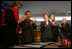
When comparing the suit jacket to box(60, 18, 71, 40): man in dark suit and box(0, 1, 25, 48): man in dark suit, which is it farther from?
box(60, 18, 71, 40): man in dark suit

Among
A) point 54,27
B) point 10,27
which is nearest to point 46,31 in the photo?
point 54,27

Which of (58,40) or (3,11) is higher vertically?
(3,11)

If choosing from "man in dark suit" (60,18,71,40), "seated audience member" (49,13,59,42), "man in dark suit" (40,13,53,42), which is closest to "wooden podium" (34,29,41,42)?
"man in dark suit" (40,13,53,42)

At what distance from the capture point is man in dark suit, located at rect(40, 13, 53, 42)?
5.25ft

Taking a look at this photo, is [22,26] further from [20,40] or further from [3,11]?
[3,11]

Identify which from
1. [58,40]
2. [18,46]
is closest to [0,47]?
[18,46]

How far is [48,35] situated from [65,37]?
0.22 metres

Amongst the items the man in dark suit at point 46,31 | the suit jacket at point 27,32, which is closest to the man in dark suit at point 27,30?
the suit jacket at point 27,32

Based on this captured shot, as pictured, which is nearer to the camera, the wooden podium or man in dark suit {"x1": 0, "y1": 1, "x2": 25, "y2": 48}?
man in dark suit {"x1": 0, "y1": 1, "x2": 25, "y2": 48}

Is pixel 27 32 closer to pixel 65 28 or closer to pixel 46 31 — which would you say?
pixel 46 31

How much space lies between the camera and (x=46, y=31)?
63.6 inches

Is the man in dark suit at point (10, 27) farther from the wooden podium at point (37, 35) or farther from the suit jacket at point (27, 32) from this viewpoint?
the wooden podium at point (37, 35)

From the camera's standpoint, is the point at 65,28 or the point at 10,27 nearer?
the point at 10,27

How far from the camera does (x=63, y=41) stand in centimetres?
159
